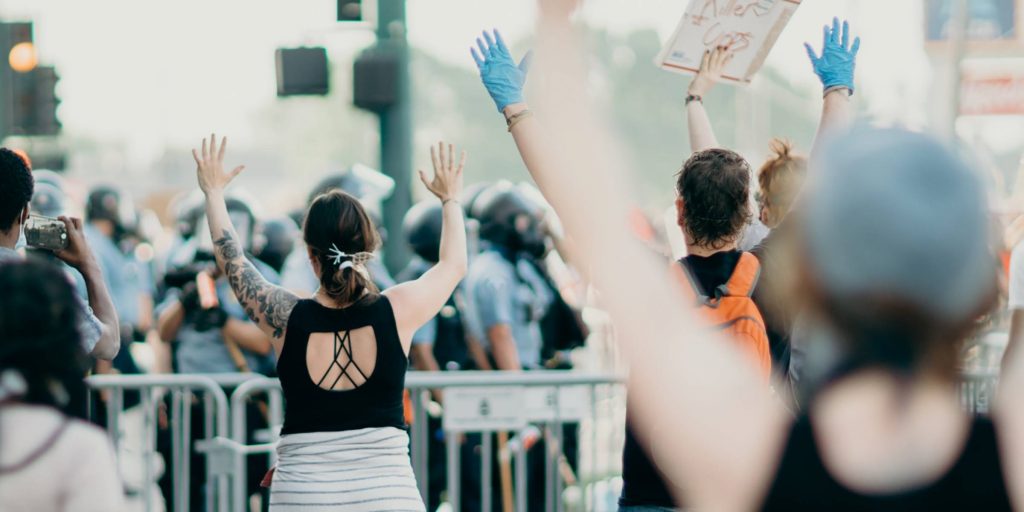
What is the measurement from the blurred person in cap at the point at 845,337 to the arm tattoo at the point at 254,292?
114 inches

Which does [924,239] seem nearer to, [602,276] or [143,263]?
[602,276]

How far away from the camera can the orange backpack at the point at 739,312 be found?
3.52 metres

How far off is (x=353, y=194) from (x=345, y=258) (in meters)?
4.33

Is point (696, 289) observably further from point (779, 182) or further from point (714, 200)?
point (779, 182)

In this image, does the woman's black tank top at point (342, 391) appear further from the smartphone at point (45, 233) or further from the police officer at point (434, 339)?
the police officer at point (434, 339)

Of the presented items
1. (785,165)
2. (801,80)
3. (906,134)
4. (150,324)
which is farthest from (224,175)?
(801,80)

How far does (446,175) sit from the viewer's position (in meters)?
4.84

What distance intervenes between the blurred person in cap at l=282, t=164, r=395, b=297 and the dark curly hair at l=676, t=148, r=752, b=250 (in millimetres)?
4371

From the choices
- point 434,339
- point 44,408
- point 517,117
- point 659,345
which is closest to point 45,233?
point 44,408

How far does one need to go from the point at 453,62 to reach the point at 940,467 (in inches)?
3776

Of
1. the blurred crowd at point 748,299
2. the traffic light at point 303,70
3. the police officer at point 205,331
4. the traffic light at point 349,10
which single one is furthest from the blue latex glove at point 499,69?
the traffic light at point 303,70

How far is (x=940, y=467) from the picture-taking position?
158cm

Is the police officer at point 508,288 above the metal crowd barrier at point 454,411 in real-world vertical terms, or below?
above

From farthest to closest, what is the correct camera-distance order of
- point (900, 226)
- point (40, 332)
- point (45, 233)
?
point (45, 233)
point (40, 332)
point (900, 226)
